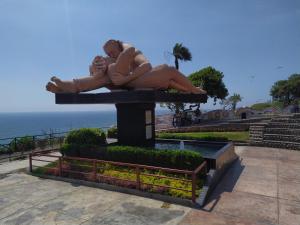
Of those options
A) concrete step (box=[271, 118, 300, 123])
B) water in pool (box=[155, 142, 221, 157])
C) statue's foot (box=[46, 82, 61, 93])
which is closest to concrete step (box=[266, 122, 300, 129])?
concrete step (box=[271, 118, 300, 123])

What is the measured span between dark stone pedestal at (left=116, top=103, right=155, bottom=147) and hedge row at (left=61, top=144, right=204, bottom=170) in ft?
6.20

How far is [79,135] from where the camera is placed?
1312cm

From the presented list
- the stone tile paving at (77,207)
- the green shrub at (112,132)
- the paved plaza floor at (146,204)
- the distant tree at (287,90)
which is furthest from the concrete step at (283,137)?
the distant tree at (287,90)

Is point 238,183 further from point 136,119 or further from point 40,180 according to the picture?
point 40,180

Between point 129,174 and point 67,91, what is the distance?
509cm

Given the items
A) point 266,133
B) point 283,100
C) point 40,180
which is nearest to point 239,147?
point 266,133

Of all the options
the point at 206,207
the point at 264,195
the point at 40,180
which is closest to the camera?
the point at 206,207

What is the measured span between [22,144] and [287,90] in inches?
2454

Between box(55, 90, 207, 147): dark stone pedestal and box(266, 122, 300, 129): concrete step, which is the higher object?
box(55, 90, 207, 147): dark stone pedestal

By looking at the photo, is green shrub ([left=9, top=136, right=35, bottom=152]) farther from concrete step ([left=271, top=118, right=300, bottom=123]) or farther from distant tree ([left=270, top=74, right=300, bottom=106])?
distant tree ([left=270, top=74, right=300, bottom=106])

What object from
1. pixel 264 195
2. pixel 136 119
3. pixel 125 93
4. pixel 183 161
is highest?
pixel 125 93

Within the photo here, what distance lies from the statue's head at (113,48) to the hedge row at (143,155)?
4.48 meters

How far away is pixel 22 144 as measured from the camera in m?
16.5

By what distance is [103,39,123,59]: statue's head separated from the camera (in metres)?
13.2
